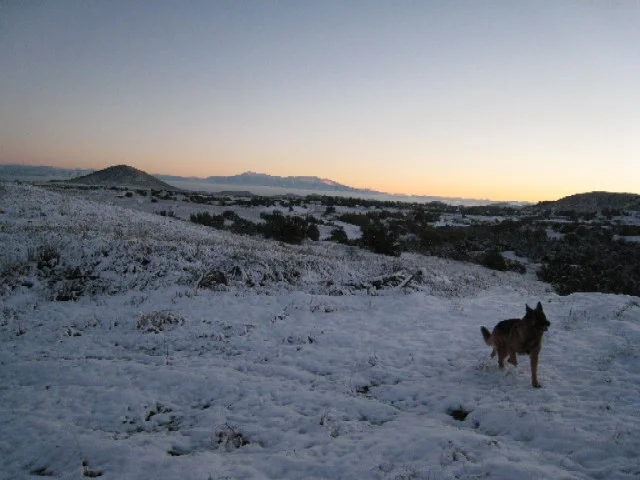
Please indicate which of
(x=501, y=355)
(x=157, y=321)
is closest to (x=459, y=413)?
(x=501, y=355)

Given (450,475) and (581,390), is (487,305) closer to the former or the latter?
(581,390)

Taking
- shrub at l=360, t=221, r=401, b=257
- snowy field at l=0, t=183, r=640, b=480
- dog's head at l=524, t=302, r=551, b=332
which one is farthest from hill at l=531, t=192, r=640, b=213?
dog's head at l=524, t=302, r=551, b=332

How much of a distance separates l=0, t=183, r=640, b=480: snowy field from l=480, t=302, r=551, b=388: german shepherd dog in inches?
17.3

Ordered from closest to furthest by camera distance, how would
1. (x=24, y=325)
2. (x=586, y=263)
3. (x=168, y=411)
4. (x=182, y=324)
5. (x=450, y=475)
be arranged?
(x=450, y=475)
(x=168, y=411)
(x=24, y=325)
(x=182, y=324)
(x=586, y=263)

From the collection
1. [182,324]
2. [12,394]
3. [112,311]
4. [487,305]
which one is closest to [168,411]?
[12,394]

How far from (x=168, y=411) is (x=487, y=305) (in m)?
11.0

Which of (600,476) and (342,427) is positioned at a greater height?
(600,476)

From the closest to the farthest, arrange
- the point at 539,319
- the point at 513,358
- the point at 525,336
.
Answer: the point at 539,319 < the point at 525,336 < the point at 513,358

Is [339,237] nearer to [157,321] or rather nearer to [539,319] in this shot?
[157,321]

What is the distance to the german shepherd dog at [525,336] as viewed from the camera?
5840 millimetres

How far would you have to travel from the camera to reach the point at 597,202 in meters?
68.5

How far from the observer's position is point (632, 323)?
9484 mm

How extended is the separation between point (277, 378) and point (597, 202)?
272 ft

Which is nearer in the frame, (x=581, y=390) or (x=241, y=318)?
(x=581, y=390)
